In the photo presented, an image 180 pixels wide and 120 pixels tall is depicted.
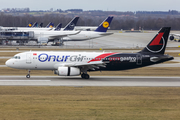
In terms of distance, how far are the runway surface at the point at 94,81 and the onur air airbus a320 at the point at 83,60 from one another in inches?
49.7

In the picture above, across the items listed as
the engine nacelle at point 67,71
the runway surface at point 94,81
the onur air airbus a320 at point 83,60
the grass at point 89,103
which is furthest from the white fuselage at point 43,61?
the grass at point 89,103

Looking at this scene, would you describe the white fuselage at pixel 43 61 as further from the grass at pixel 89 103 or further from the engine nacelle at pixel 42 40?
the engine nacelle at pixel 42 40

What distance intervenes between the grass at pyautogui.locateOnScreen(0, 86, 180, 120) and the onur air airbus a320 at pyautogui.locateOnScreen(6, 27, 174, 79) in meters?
6.28

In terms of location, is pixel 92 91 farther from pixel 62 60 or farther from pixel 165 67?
pixel 165 67

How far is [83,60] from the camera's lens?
130 feet

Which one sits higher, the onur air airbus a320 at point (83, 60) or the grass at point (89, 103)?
the onur air airbus a320 at point (83, 60)

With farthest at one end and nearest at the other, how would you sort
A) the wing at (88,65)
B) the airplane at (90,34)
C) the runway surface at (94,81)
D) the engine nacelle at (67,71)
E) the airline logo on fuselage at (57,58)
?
1. the airplane at (90,34)
2. the airline logo on fuselage at (57,58)
3. the wing at (88,65)
4. the engine nacelle at (67,71)
5. the runway surface at (94,81)

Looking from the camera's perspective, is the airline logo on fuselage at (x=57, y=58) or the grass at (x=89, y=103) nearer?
the grass at (x=89, y=103)

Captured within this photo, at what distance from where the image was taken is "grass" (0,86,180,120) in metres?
22.6

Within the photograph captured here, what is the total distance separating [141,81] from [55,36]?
6069 centimetres

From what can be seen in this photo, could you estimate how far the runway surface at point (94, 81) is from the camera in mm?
35375

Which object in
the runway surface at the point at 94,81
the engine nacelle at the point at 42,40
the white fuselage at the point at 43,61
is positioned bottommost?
the runway surface at the point at 94,81

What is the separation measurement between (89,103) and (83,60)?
13965 mm

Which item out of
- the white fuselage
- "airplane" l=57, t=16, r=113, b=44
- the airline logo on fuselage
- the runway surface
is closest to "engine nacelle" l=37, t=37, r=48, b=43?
"airplane" l=57, t=16, r=113, b=44
